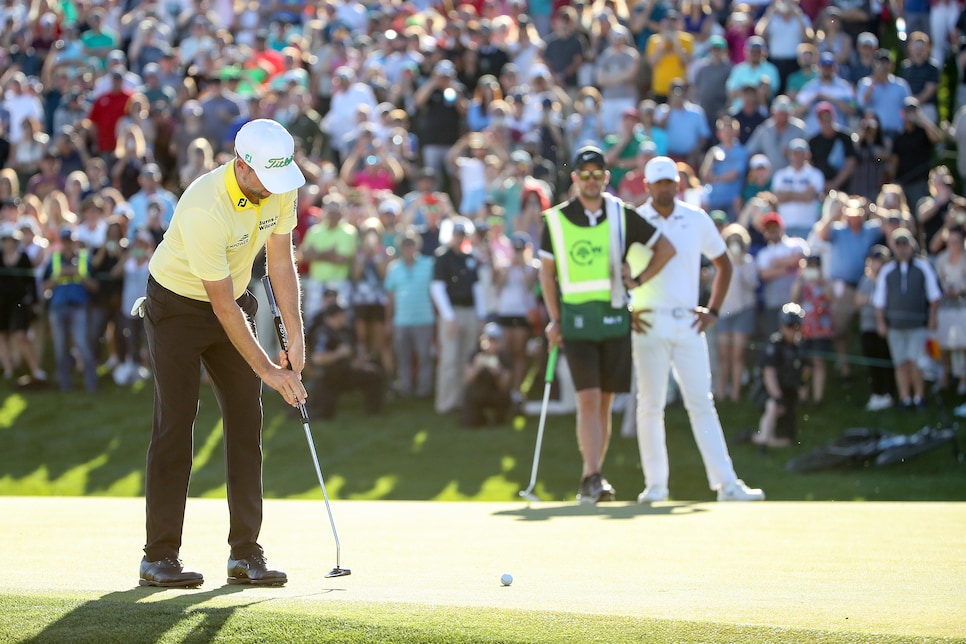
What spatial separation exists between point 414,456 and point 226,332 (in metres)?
10.4

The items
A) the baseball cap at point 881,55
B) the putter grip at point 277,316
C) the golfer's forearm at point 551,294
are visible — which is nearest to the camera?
the putter grip at point 277,316

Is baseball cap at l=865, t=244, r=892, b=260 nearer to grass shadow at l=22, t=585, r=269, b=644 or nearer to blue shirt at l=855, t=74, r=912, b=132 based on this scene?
blue shirt at l=855, t=74, r=912, b=132

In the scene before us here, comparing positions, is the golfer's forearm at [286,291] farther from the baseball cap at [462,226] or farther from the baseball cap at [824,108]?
the baseball cap at [824,108]

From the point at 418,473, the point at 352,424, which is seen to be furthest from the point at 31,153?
the point at 418,473

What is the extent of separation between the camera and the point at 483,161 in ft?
65.8

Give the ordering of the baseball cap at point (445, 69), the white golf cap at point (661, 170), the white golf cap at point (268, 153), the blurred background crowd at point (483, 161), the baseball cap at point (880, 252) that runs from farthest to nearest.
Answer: the baseball cap at point (445, 69) → the blurred background crowd at point (483, 161) → the baseball cap at point (880, 252) → the white golf cap at point (661, 170) → the white golf cap at point (268, 153)

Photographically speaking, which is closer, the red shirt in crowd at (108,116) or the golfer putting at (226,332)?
the golfer putting at (226,332)

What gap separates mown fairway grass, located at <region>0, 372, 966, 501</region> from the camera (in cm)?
1528

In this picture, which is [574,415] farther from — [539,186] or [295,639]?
[295,639]

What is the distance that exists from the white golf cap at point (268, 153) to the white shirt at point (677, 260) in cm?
521

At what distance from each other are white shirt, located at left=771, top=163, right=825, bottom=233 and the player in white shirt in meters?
7.24

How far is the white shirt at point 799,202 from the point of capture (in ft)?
59.5

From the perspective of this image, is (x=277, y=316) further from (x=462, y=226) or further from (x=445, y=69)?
(x=445, y=69)

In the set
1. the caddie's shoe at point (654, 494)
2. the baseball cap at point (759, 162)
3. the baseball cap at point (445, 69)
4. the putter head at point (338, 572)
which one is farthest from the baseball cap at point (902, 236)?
the putter head at point (338, 572)
